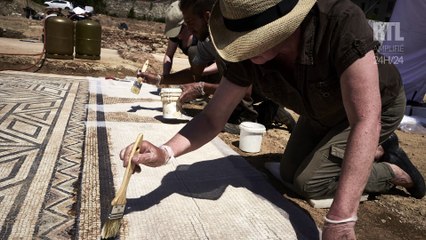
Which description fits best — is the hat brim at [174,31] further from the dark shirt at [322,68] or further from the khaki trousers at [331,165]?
the khaki trousers at [331,165]

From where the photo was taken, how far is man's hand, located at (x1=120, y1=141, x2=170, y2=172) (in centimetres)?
138

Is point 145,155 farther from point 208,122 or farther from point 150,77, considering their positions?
point 150,77

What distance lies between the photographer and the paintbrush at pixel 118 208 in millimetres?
1324

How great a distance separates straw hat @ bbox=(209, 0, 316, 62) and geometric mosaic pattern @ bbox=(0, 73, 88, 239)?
1022 millimetres

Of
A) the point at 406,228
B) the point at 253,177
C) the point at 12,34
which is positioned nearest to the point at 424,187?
the point at 406,228

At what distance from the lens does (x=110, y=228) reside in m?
1.39

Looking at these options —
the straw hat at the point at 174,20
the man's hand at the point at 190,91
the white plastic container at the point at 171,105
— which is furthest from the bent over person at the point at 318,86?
the straw hat at the point at 174,20

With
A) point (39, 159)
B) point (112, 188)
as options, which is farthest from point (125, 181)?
point (39, 159)

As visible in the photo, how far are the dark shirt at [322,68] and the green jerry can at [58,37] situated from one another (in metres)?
5.05

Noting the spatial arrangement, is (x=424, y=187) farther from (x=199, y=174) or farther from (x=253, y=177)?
(x=199, y=174)

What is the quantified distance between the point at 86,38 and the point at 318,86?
220 inches

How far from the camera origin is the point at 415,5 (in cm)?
523

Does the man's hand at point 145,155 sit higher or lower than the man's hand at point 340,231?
higher

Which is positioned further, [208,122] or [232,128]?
[232,128]
